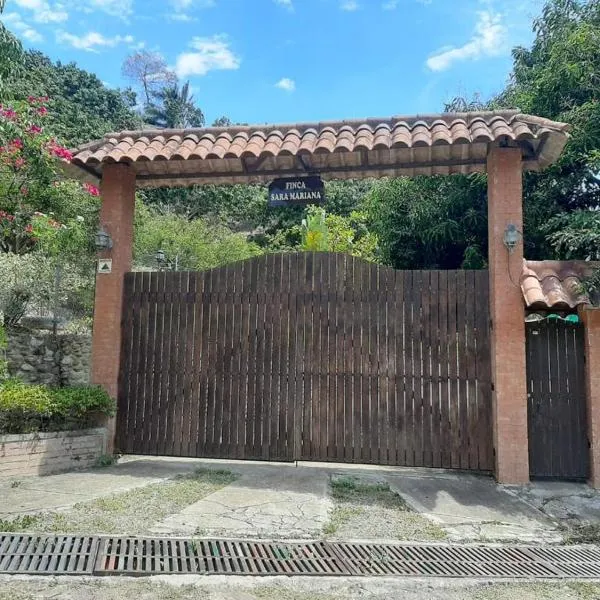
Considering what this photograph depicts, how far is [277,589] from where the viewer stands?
11.4 ft

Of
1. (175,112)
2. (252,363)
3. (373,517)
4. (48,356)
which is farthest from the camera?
(175,112)

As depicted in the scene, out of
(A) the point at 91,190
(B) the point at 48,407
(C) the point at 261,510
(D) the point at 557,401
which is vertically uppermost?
(A) the point at 91,190

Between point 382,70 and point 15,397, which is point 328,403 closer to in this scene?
point 15,397

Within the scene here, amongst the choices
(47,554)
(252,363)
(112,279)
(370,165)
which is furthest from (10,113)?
(47,554)

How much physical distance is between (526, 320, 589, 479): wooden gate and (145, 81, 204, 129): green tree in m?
41.4

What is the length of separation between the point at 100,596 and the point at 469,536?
3.14 meters

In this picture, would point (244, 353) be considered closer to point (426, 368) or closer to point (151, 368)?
point (151, 368)

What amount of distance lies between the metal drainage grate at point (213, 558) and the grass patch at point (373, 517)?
20.2 inches

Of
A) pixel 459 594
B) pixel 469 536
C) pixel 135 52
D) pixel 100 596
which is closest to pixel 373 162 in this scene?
pixel 469 536

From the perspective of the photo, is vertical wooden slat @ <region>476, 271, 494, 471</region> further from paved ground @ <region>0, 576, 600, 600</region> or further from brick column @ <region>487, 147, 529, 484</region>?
paved ground @ <region>0, 576, 600, 600</region>

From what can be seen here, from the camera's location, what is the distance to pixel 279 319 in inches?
286

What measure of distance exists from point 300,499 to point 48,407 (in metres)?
A: 3.38

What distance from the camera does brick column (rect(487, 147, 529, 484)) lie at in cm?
629

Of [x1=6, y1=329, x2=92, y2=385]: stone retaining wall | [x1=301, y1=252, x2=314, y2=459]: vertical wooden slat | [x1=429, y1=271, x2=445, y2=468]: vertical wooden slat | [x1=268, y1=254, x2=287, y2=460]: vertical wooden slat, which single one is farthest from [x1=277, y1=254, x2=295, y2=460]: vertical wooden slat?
[x1=6, y1=329, x2=92, y2=385]: stone retaining wall
